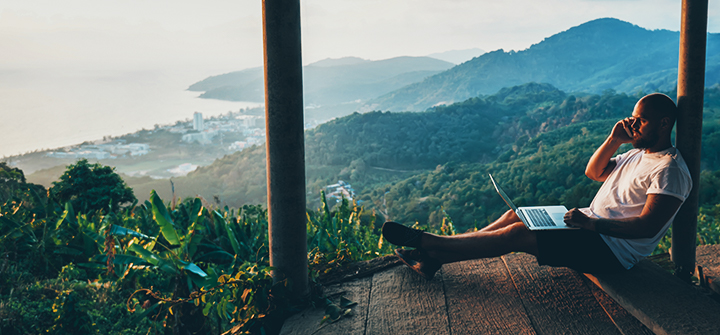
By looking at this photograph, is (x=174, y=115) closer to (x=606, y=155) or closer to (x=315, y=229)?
(x=315, y=229)

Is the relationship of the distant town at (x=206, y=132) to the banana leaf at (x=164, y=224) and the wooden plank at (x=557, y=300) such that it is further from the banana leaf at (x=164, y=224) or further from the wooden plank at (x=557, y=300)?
the wooden plank at (x=557, y=300)

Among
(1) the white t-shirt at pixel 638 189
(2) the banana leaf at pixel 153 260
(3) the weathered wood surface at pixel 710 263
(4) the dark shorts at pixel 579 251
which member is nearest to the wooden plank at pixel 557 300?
(4) the dark shorts at pixel 579 251

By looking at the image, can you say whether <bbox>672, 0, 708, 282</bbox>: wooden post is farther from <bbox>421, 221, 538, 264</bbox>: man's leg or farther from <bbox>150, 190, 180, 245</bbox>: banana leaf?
<bbox>150, 190, 180, 245</bbox>: banana leaf

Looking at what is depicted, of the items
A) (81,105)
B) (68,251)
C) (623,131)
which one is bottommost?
(68,251)

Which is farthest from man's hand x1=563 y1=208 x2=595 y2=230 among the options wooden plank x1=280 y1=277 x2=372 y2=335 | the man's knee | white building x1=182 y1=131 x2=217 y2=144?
white building x1=182 y1=131 x2=217 y2=144

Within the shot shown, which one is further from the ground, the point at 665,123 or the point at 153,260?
the point at 665,123

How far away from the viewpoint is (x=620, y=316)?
1655 mm

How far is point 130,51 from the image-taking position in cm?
1862

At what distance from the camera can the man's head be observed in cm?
185

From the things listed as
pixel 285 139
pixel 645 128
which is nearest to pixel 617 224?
pixel 645 128

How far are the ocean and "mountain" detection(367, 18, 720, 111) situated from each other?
2973 centimetres

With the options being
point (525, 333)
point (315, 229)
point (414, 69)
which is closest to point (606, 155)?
point (525, 333)

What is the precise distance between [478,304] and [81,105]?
17.6 m

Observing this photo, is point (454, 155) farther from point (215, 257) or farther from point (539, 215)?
point (539, 215)
